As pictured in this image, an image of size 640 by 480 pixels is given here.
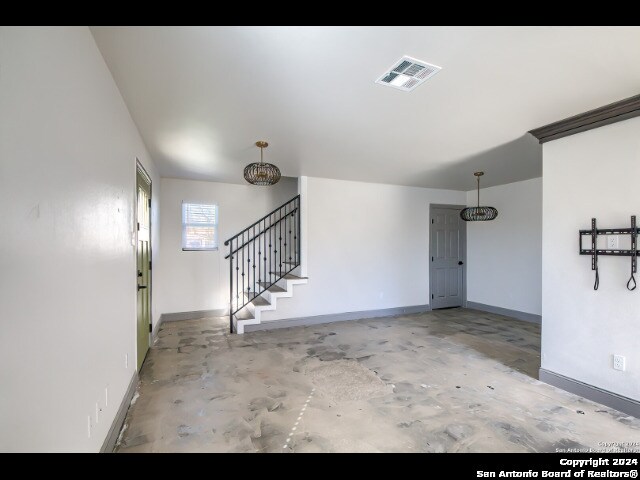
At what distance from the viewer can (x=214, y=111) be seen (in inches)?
104

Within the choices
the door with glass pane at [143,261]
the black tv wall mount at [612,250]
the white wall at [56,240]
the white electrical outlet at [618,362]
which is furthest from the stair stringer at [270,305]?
the white electrical outlet at [618,362]

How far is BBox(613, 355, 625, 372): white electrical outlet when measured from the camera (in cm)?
253

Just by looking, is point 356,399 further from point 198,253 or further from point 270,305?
point 198,253

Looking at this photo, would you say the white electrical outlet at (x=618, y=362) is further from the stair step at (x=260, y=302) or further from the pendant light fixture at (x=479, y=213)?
the stair step at (x=260, y=302)

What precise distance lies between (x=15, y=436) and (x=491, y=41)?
9.09 feet

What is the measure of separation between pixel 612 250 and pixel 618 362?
96 cm

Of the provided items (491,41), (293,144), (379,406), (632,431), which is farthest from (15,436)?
(632,431)

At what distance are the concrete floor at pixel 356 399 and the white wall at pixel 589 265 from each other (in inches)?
13.6

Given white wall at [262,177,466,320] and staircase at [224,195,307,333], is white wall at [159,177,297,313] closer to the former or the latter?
staircase at [224,195,307,333]

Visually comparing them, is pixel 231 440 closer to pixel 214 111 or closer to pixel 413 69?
pixel 214 111

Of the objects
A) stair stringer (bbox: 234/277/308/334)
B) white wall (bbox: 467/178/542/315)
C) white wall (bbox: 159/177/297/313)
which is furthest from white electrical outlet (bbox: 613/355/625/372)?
white wall (bbox: 159/177/297/313)

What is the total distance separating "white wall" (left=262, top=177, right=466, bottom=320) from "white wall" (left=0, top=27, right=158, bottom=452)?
10.6 ft

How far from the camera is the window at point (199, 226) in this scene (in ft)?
18.0

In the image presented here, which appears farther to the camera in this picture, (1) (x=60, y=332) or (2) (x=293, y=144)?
(2) (x=293, y=144)
